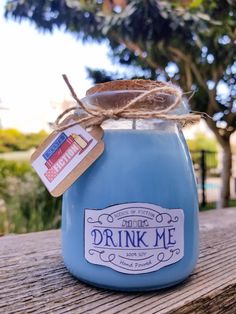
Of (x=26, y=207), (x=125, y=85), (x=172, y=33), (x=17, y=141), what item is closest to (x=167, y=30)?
(x=172, y=33)

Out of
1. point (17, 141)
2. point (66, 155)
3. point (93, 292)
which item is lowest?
point (93, 292)

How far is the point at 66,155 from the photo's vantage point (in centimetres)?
34

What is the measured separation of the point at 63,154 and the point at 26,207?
67.2 inches

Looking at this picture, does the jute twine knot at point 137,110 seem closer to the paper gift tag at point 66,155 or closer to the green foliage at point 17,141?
the paper gift tag at point 66,155

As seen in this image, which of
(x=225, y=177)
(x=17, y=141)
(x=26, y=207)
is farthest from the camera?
(x=17, y=141)

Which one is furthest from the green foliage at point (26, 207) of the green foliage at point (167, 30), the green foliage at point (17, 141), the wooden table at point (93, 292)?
the green foliage at point (17, 141)

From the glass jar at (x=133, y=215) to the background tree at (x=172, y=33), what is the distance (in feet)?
6.16

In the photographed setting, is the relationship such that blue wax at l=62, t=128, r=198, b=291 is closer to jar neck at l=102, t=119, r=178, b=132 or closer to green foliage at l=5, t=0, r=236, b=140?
jar neck at l=102, t=119, r=178, b=132

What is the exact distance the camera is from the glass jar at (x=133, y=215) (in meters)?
0.30

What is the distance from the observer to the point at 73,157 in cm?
34

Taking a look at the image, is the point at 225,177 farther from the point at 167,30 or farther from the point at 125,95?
the point at 125,95

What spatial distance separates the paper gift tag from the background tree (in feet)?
6.14

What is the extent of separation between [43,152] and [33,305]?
15 cm

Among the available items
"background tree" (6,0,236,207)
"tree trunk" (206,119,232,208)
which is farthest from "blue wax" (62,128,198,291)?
"tree trunk" (206,119,232,208)
